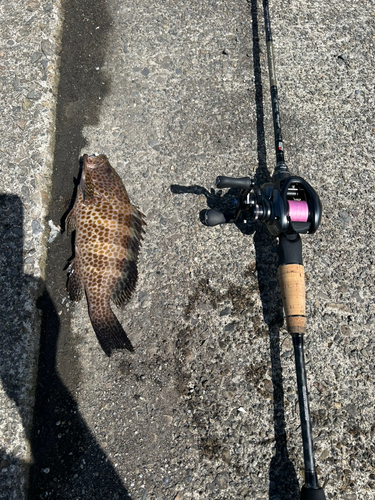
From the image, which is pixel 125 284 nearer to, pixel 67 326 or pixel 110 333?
pixel 110 333

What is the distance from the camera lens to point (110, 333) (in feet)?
9.30

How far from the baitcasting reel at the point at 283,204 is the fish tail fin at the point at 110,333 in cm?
136

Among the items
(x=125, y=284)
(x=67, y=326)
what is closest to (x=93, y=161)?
(x=125, y=284)

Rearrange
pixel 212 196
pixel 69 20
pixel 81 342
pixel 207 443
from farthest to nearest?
1. pixel 69 20
2. pixel 212 196
3. pixel 81 342
4. pixel 207 443

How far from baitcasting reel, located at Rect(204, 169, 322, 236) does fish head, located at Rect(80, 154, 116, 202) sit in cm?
115

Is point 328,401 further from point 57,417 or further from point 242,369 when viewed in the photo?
point 57,417

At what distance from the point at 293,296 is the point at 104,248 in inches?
63.4

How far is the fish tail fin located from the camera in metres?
2.82

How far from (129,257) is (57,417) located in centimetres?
141

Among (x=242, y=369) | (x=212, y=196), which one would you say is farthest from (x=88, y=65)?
(x=242, y=369)

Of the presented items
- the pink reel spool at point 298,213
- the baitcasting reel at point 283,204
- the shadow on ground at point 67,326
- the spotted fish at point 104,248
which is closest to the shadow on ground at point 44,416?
the shadow on ground at point 67,326

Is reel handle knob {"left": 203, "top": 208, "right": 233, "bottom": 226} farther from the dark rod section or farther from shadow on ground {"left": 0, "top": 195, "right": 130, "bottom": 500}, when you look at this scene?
shadow on ground {"left": 0, "top": 195, "right": 130, "bottom": 500}

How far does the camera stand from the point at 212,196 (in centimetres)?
332

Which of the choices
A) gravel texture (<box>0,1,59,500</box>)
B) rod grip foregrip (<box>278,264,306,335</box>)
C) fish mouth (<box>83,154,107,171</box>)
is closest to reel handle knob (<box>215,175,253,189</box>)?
rod grip foregrip (<box>278,264,306,335</box>)
